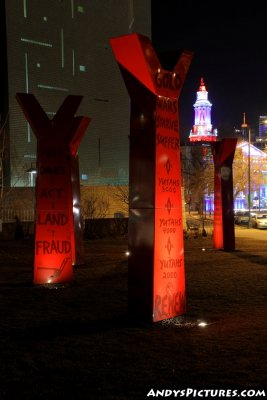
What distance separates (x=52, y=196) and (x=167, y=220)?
4.98 metres

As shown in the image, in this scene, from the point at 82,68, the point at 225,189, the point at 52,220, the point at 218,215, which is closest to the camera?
the point at 52,220

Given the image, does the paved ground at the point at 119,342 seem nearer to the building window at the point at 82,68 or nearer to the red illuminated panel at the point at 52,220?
the red illuminated panel at the point at 52,220

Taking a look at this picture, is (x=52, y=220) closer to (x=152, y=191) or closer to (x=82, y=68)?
(x=152, y=191)

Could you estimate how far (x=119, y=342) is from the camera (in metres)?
7.40

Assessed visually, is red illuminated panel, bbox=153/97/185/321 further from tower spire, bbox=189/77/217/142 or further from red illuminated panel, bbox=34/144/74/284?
tower spire, bbox=189/77/217/142

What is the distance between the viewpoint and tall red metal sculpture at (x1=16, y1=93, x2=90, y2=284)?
12969mm

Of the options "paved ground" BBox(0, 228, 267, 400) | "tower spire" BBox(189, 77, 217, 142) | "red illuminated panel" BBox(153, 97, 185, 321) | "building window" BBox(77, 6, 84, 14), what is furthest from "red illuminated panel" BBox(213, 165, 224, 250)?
"tower spire" BBox(189, 77, 217, 142)

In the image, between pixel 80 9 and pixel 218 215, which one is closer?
pixel 218 215

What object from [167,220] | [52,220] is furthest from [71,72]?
[167,220]

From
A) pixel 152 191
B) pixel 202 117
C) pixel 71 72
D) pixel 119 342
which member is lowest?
pixel 119 342

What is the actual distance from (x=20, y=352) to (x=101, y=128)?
174 feet

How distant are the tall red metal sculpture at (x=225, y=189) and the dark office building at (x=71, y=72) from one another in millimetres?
27120

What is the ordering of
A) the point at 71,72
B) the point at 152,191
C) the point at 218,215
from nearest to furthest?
the point at 152,191 < the point at 218,215 < the point at 71,72

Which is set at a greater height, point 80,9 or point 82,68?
point 80,9
